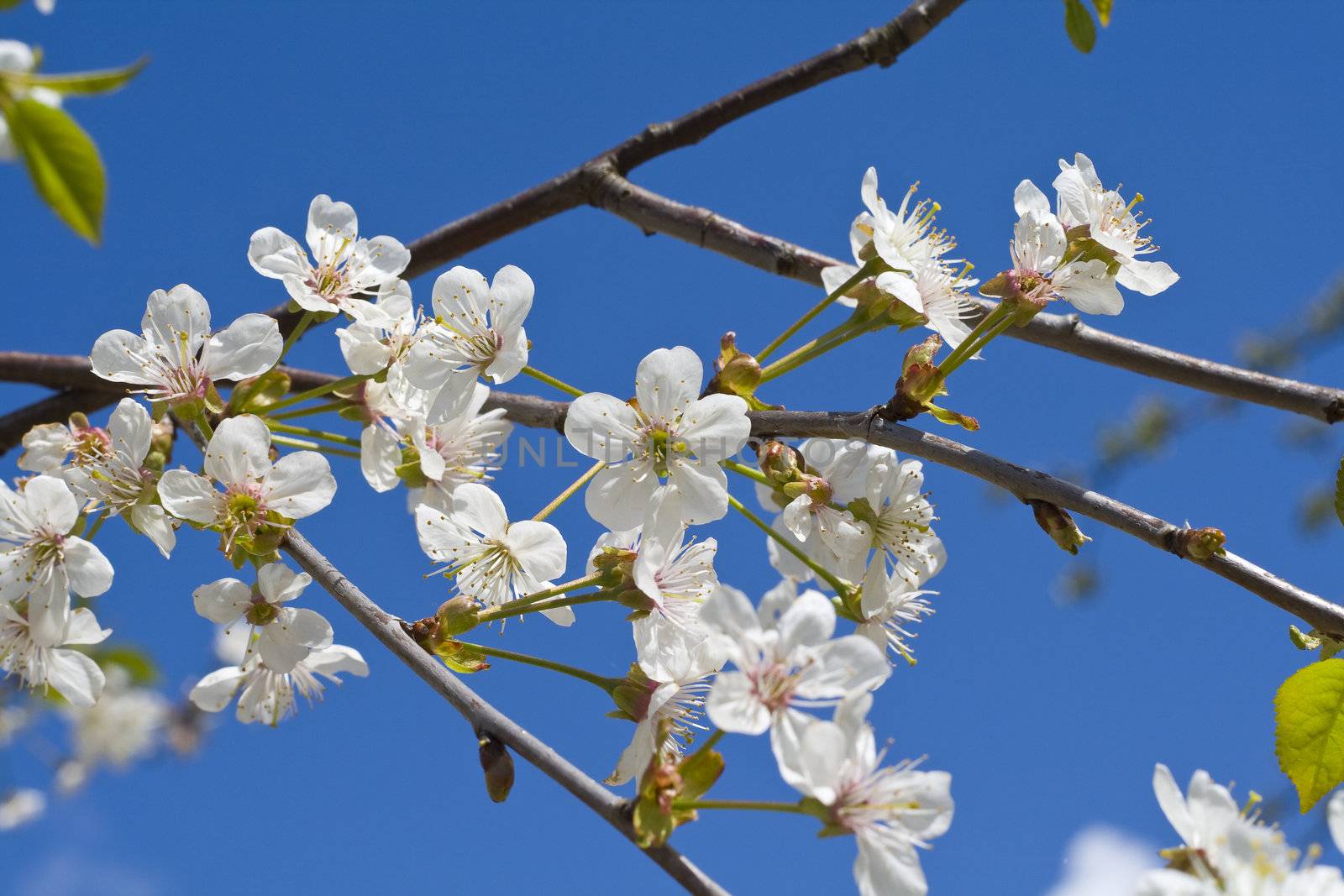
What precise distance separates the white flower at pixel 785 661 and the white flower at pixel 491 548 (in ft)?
1.65

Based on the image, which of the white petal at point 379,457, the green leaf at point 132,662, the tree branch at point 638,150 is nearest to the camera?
the white petal at point 379,457

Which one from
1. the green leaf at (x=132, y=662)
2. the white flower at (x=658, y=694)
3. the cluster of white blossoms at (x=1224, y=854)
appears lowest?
the cluster of white blossoms at (x=1224, y=854)

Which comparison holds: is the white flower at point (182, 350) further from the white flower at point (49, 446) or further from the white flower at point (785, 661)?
the white flower at point (785, 661)

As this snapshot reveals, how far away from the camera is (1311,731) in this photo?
4.67 ft

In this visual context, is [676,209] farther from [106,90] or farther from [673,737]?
[106,90]

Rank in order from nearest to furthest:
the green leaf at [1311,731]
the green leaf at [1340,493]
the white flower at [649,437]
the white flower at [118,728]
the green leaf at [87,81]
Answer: the green leaf at [87,81], the green leaf at [1311,731], the green leaf at [1340,493], the white flower at [649,437], the white flower at [118,728]

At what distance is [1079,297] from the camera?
1.89 m

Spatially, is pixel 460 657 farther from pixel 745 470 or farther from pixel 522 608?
pixel 745 470

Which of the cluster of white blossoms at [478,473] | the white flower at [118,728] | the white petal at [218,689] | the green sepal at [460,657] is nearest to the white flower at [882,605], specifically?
the cluster of white blossoms at [478,473]

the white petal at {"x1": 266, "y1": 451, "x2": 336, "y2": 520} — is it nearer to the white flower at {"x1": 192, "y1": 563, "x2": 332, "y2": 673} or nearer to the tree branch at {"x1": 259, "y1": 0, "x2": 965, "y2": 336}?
the white flower at {"x1": 192, "y1": 563, "x2": 332, "y2": 673}

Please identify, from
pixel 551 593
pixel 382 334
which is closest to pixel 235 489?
pixel 382 334

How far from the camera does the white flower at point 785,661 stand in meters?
1.31

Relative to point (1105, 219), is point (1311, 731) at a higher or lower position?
lower

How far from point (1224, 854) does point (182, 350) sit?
168cm
